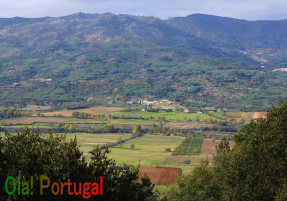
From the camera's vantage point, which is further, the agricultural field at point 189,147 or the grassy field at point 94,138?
the grassy field at point 94,138

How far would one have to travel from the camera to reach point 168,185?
2484 inches

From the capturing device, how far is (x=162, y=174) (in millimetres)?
68938

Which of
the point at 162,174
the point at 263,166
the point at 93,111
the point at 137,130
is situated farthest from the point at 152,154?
the point at 93,111

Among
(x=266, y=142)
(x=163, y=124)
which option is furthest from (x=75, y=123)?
(x=266, y=142)

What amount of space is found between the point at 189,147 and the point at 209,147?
491 cm

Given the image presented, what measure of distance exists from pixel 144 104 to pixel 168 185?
116 meters

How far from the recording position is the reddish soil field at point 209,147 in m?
86.3

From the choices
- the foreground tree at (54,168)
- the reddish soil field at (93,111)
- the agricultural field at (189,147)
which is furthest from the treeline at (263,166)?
the reddish soil field at (93,111)

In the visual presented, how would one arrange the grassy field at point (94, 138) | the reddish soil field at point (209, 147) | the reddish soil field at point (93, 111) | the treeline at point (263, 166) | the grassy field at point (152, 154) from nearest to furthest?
the treeline at point (263, 166) < the grassy field at point (152, 154) < the reddish soil field at point (209, 147) < the grassy field at point (94, 138) < the reddish soil field at point (93, 111)

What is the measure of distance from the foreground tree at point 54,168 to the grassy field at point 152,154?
47.9m

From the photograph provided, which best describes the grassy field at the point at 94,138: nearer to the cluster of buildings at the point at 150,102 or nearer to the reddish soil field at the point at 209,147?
the reddish soil field at the point at 209,147

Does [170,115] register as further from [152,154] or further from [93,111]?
[152,154]

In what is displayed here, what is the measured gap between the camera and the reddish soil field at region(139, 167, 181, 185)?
64.4 metres

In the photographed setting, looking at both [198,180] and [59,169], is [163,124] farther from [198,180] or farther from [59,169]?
[59,169]
